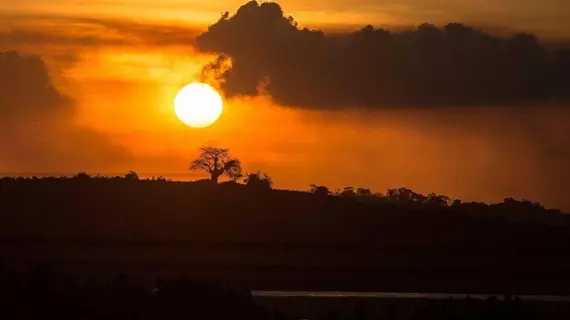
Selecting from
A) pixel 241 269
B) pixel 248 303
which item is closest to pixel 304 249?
pixel 241 269

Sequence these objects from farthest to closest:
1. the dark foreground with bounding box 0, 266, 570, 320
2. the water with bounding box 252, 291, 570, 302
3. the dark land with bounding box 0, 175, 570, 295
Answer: the dark land with bounding box 0, 175, 570, 295, the water with bounding box 252, 291, 570, 302, the dark foreground with bounding box 0, 266, 570, 320

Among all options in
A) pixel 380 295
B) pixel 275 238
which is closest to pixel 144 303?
pixel 380 295

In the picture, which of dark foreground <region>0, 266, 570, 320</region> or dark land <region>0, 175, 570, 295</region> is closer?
dark foreground <region>0, 266, 570, 320</region>

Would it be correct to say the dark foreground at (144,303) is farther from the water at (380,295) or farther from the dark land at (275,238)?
the dark land at (275,238)

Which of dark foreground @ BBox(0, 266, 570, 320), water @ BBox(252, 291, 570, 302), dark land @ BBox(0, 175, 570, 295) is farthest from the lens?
dark land @ BBox(0, 175, 570, 295)

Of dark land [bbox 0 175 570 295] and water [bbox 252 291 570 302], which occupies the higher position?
dark land [bbox 0 175 570 295]

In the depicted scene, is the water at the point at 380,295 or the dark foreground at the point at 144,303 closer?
the dark foreground at the point at 144,303

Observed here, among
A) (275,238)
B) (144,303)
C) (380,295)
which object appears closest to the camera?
(144,303)

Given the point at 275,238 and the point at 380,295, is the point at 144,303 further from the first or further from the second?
the point at 275,238

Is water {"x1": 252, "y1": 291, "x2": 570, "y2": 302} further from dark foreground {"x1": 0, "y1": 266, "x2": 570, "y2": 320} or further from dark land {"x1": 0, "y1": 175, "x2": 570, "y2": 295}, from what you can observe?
dark foreground {"x1": 0, "y1": 266, "x2": 570, "y2": 320}

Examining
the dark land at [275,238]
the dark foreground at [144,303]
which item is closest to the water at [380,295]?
the dark land at [275,238]

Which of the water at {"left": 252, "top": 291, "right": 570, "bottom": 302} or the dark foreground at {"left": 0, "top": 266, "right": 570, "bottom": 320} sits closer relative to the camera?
the dark foreground at {"left": 0, "top": 266, "right": 570, "bottom": 320}

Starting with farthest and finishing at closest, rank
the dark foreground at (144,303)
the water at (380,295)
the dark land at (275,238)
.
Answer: the dark land at (275,238) → the water at (380,295) → the dark foreground at (144,303)

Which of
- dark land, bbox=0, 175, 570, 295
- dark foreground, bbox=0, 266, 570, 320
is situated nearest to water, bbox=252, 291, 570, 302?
dark land, bbox=0, 175, 570, 295
